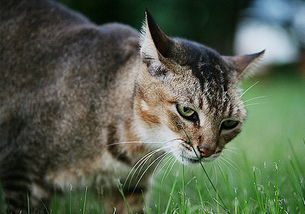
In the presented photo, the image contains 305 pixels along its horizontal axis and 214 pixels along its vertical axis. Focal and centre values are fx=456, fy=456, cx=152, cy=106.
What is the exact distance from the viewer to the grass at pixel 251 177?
269 cm

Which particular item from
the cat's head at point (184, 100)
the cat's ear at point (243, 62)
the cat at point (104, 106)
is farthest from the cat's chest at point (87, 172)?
the cat's ear at point (243, 62)

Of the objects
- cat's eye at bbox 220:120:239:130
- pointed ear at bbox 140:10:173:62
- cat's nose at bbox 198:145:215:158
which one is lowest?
cat's nose at bbox 198:145:215:158

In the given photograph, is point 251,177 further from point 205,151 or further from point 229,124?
point 205,151

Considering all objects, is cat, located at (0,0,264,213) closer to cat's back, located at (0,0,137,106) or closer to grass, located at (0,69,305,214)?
cat's back, located at (0,0,137,106)

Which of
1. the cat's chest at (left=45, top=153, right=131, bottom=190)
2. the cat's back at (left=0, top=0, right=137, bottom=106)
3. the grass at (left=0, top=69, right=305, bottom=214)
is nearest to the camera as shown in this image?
the grass at (left=0, top=69, right=305, bottom=214)

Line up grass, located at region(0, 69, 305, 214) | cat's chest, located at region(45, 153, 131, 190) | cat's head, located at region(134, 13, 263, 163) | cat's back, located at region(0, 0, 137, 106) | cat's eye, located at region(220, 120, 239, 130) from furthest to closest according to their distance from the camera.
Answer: cat's back, located at region(0, 0, 137, 106)
cat's chest, located at region(45, 153, 131, 190)
cat's eye, located at region(220, 120, 239, 130)
cat's head, located at region(134, 13, 263, 163)
grass, located at region(0, 69, 305, 214)

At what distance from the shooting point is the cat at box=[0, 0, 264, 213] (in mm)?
2873

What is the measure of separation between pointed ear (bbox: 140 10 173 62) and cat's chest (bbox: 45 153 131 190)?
77 centimetres

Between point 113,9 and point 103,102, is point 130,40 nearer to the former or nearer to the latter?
point 103,102

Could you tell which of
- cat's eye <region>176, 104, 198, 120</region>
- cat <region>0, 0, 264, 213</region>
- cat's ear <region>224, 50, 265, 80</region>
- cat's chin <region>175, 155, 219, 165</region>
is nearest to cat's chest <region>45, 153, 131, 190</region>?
cat <region>0, 0, 264, 213</region>

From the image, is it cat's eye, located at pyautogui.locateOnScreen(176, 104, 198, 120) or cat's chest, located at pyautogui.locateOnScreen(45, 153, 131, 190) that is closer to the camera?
cat's eye, located at pyautogui.locateOnScreen(176, 104, 198, 120)

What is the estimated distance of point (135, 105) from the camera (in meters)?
3.09

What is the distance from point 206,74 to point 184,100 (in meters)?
0.24

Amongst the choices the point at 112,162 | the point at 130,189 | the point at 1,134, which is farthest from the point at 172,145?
the point at 1,134
